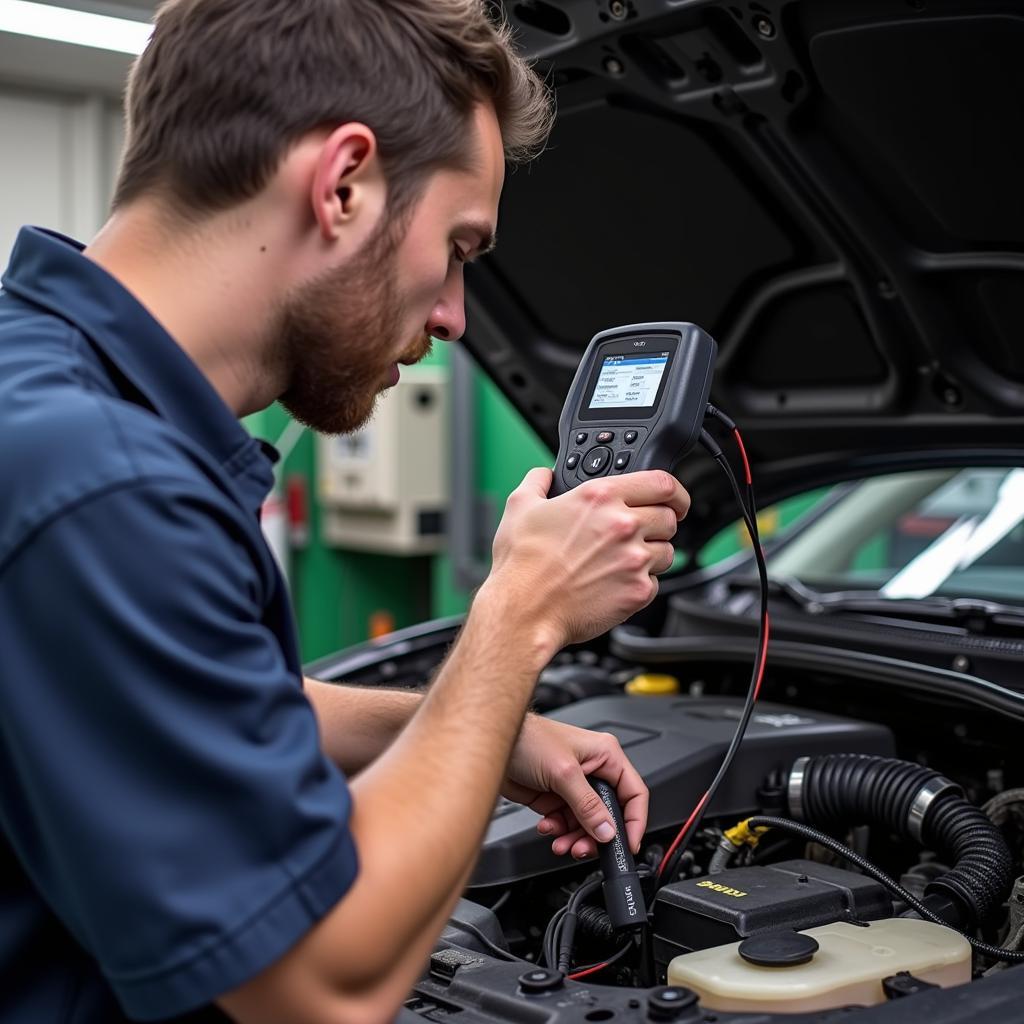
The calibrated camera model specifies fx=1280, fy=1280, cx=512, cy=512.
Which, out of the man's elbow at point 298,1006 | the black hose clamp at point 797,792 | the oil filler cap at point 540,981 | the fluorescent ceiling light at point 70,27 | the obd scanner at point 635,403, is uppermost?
the fluorescent ceiling light at point 70,27

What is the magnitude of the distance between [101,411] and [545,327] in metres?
1.39

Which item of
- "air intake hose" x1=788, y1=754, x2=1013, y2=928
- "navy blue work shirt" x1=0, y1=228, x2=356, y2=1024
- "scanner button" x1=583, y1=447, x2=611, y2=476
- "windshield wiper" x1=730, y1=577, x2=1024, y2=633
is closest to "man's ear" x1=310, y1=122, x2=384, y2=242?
"navy blue work shirt" x1=0, y1=228, x2=356, y2=1024

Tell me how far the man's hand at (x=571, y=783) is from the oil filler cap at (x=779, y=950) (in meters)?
0.20

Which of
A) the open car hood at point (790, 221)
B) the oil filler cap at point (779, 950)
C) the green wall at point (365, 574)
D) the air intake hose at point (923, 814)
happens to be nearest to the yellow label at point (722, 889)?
the oil filler cap at point (779, 950)

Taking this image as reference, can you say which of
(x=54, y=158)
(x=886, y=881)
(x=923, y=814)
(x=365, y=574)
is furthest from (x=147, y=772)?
(x=365, y=574)

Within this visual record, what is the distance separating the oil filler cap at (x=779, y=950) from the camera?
3.56 ft

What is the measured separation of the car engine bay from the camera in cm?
107

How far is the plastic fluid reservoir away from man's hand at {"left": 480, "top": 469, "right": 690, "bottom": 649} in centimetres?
31

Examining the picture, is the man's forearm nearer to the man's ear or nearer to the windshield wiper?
the man's ear

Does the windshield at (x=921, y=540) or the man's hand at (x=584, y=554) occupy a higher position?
the man's hand at (x=584, y=554)

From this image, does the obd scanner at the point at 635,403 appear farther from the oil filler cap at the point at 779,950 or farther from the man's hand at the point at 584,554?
the oil filler cap at the point at 779,950

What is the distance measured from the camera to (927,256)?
1753 mm

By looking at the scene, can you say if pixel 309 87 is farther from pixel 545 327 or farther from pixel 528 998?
pixel 545 327

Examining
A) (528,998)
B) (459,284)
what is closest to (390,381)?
(459,284)
